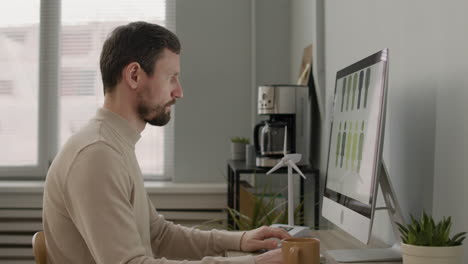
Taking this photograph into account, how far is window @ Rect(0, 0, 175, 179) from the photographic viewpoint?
4.05 m

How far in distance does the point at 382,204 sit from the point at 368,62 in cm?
53

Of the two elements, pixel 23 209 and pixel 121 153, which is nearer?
pixel 121 153

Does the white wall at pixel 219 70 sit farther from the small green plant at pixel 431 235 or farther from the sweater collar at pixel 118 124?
the small green plant at pixel 431 235

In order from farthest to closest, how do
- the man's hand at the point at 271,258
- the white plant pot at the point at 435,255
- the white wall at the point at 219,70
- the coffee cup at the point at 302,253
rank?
the white wall at the point at 219,70
the man's hand at the point at 271,258
the coffee cup at the point at 302,253
the white plant pot at the point at 435,255

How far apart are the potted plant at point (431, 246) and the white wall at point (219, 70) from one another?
2821mm

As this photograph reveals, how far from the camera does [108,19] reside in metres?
4.11

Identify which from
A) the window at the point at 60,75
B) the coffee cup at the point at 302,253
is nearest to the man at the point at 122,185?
the coffee cup at the point at 302,253

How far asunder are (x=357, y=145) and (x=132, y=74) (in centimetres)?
63

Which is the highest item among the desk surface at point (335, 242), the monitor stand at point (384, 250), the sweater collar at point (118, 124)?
the sweater collar at point (118, 124)

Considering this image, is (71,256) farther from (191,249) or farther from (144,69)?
(144,69)

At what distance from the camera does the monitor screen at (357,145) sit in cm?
129

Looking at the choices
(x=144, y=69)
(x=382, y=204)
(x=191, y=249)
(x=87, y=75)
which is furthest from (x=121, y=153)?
(x=87, y=75)

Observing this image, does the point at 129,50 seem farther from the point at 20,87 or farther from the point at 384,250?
the point at 20,87

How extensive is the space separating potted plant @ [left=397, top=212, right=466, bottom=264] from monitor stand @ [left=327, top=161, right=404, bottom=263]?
0.88 ft
